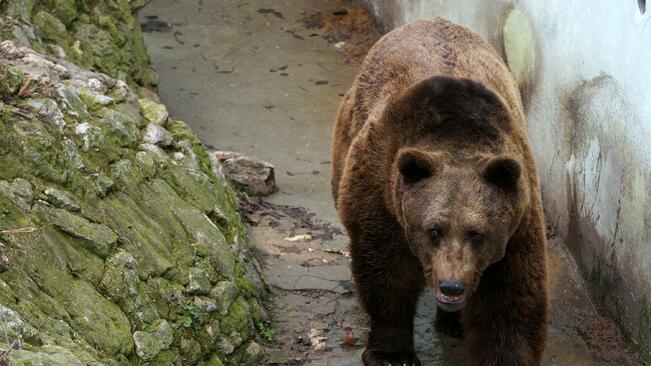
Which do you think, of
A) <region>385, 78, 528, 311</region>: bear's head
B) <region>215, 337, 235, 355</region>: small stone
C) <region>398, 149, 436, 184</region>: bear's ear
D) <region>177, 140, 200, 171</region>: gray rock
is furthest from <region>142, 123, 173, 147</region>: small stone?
<region>398, 149, 436, 184</region>: bear's ear

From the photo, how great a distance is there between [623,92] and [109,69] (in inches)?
159

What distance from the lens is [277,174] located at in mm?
8703

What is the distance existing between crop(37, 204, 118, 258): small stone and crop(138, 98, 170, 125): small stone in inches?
63.1

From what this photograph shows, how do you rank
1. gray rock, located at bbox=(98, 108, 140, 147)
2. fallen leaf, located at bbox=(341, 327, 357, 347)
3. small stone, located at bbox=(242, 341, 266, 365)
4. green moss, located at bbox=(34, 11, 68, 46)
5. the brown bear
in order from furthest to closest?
green moss, located at bbox=(34, 11, 68, 46) < fallen leaf, located at bbox=(341, 327, 357, 347) < gray rock, located at bbox=(98, 108, 140, 147) < small stone, located at bbox=(242, 341, 266, 365) < the brown bear

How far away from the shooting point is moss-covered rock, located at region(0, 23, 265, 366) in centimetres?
477

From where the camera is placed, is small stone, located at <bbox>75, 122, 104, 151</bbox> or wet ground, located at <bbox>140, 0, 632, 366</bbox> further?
wet ground, located at <bbox>140, 0, 632, 366</bbox>

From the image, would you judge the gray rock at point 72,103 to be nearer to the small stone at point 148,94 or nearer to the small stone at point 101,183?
the small stone at point 101,183

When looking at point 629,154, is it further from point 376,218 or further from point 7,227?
point 7,227

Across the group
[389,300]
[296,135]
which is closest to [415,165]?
[389,300]

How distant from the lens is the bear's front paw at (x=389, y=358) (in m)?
6.06

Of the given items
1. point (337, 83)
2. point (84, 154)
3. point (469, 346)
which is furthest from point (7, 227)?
point (337, 83)

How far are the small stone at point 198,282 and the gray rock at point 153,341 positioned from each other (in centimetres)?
39

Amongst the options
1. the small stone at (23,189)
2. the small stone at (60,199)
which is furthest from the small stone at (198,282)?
the small stone at (23,189)

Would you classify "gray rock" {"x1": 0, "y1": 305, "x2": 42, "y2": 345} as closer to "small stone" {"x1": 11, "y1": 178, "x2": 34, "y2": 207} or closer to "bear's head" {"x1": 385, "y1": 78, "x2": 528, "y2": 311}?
"small stone" {"x1": 11, "y1": 178, "x2": 34, "y2": 207}
